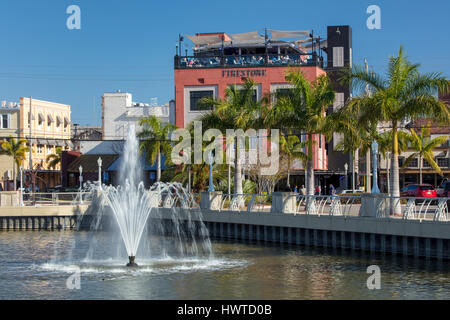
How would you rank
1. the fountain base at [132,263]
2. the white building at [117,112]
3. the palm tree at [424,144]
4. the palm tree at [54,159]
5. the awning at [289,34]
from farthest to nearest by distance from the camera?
the palm tree at [54,159] → the white building at [117,112] → the awning at [289,34] → the palm tree at [424,144] → the fountain base at [132,263]

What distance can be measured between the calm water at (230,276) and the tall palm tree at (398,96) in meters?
5.84

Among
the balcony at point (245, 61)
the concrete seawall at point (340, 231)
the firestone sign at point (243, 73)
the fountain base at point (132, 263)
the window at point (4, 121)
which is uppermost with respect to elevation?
the balcony at point (245, 61)

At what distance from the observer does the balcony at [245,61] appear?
210 ft

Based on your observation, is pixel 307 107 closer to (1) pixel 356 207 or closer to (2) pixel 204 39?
(1) pixel 356 207

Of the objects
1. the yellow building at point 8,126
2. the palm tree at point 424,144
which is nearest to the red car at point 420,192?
the palm tree at point 424,144

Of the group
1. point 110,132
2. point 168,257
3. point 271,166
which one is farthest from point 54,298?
point 110,132

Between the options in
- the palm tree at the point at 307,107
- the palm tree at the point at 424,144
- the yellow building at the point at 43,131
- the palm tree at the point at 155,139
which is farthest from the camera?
the yellow building at the point at 43,131

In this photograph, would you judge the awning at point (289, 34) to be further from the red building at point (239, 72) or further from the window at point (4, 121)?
the window at point (4, 121)

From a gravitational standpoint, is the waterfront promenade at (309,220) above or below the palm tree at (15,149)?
below

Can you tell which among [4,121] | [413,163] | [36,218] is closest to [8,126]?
[4,121]

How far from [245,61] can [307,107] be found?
78.8 feet

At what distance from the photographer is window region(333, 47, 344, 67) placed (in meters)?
73.4

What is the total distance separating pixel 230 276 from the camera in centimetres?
2680

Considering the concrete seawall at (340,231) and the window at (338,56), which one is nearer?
the concrete seawall at (340,231)
